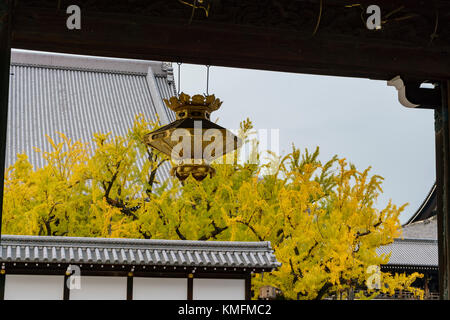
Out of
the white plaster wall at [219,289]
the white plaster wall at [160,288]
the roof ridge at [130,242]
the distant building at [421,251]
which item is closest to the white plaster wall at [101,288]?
the white plaster wall at [160,288]

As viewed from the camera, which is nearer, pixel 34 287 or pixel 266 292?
pixel 34 287

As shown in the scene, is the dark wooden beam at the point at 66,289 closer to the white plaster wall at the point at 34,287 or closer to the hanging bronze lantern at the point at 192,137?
the white plaster wall at the point at 34,287

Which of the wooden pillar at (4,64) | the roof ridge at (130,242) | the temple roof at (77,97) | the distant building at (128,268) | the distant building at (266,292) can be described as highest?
the temple roof at (77,97)

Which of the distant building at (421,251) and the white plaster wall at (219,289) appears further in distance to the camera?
the distant building at (421,251)

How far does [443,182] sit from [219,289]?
724 centimetres

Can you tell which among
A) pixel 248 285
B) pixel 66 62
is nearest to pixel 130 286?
pixel 248 285

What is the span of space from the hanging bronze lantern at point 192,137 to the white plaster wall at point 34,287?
611cm

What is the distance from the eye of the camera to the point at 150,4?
3.34 meters

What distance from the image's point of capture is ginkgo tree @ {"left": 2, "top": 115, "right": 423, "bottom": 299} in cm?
1076

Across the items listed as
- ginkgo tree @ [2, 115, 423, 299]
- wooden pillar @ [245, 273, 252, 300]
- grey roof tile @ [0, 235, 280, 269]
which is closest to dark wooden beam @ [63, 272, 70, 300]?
grey roof tile @ [0, 235, 280, 269]

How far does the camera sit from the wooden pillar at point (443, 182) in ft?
11.9

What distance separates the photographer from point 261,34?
3.46m

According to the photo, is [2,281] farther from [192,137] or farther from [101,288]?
[192,137]

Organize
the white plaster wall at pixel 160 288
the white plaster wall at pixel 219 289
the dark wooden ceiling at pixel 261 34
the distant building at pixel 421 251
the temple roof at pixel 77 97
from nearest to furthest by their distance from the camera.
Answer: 1. the dark wooden ceiling at pixel 261 34
2. the white plaster wall at pixel 160 288
3. the white plaster wall at pixel 219 289
4. the distant building at pixel 421 251
5. the temple roof at pixel 77 97
